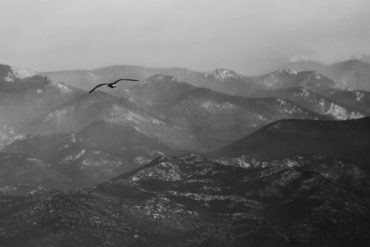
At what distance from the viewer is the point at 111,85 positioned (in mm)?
181000
